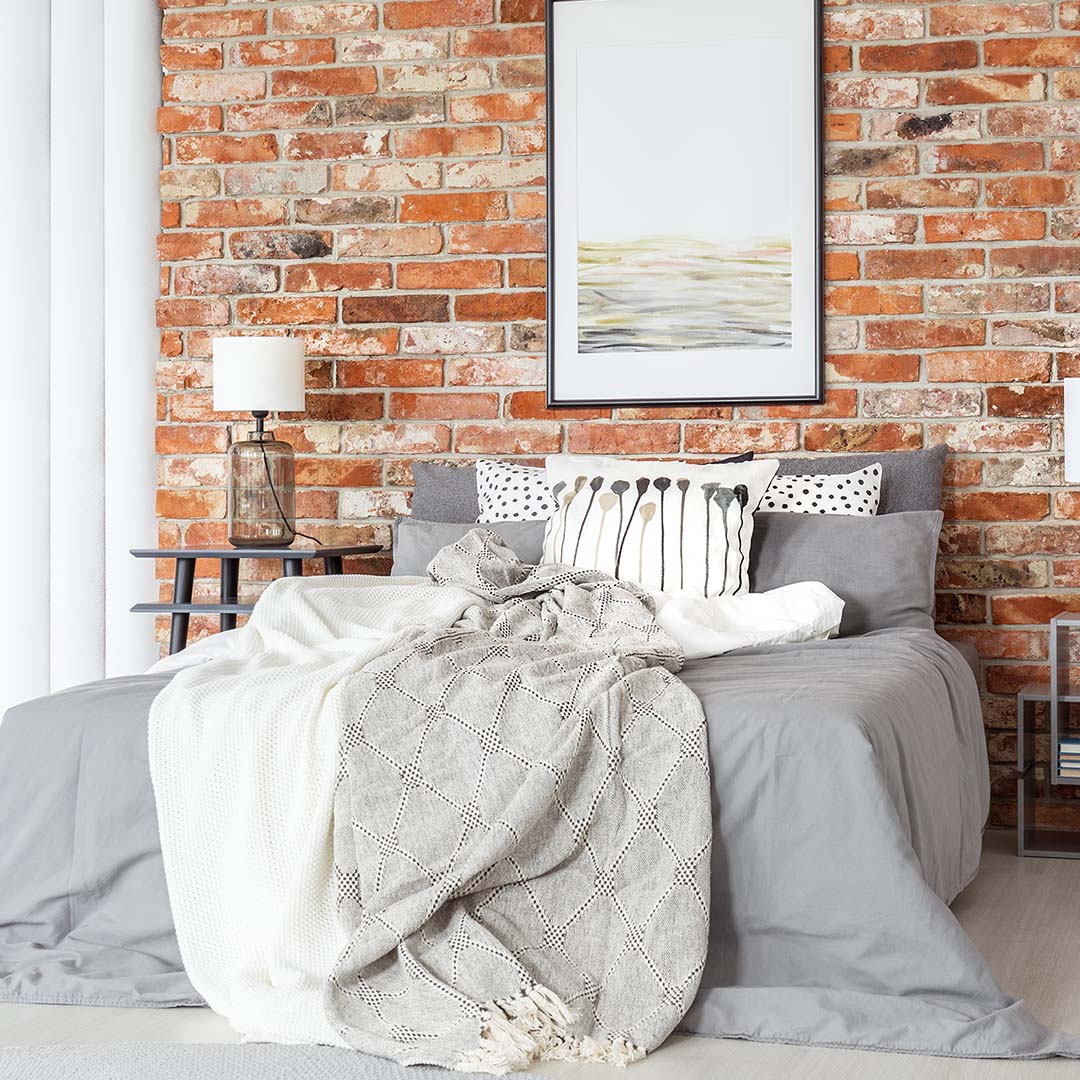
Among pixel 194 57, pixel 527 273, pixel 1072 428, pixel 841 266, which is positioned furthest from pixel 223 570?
pixel 1072 428

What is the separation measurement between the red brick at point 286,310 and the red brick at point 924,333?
1.60 meters

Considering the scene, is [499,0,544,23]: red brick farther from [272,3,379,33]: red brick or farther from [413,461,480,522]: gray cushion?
[413,461,480,522]: gray cushion

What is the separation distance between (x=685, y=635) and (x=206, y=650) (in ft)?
3.17

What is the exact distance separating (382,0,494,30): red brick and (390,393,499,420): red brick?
3.57ft

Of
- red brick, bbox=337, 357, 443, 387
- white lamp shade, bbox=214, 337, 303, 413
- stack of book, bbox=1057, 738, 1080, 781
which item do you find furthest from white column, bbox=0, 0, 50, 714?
stack of book, bbox=1057, 738, 1080, 781

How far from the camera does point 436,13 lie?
4219 millimetres

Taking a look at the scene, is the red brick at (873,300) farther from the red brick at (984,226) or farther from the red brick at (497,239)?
the red brick at (497,239)

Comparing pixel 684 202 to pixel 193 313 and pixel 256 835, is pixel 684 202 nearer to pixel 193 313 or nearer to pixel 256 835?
pixel 193 313

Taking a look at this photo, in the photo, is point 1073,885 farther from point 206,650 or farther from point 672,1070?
point 206,650

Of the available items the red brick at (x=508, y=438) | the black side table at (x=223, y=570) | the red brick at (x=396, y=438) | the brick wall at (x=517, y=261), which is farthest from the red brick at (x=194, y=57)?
the black side table at (x=223, y=570)

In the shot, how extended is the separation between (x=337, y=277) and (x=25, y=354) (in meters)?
0.95

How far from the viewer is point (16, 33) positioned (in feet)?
12.5

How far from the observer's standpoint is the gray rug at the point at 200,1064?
78.8 inches

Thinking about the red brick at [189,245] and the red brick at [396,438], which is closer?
the red brick at [396,438]
